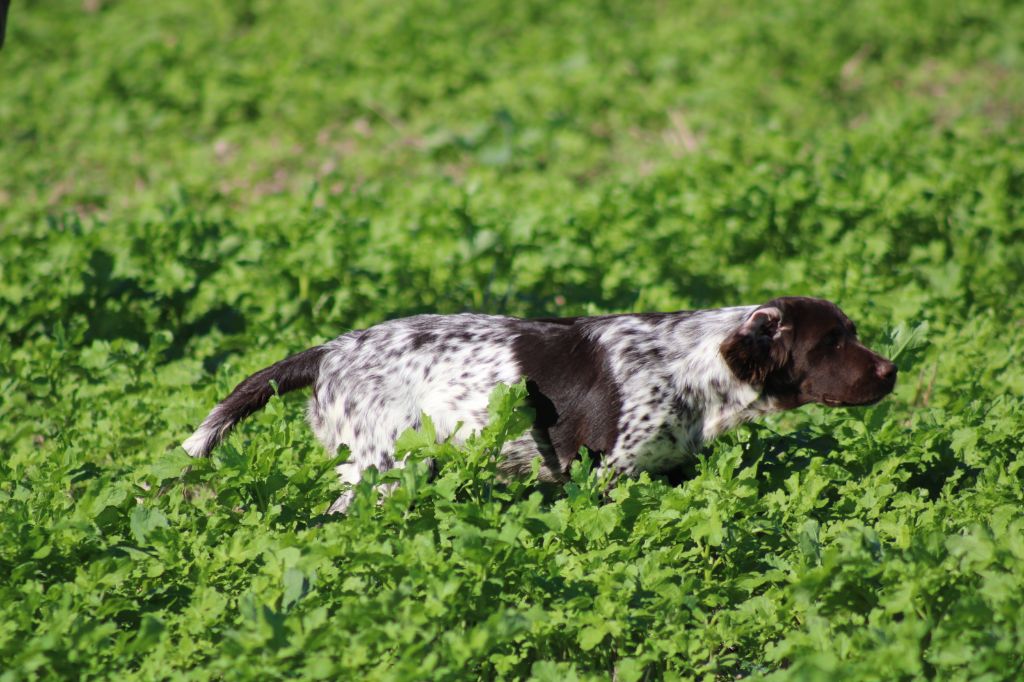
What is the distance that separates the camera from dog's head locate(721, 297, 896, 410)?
15.6 feet

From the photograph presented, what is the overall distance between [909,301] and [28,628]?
16.4ft

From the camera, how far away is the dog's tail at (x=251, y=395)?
501 centimetres

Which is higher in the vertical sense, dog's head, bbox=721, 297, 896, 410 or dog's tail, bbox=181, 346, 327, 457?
dog's tail, bbox=181, 346, 327, 457

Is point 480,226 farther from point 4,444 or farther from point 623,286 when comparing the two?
point 4,444

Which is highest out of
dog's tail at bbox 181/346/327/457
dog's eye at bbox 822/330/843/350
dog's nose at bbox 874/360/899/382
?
dog's tail at bbox 181/346/327/457

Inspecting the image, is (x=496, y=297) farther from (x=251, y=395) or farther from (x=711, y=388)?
(x=711, y=388)

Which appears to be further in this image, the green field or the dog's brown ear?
the dog's brown ear

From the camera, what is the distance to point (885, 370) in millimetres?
4754

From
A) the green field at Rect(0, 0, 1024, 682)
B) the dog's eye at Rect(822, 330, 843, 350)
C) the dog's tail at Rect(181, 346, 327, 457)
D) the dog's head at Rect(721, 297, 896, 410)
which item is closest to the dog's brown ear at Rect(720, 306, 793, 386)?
the dog's head at Rect(721, 297, 896, 410)

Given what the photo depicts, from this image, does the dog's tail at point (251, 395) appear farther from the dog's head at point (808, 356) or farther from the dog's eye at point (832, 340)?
the dog's eye at point (832, 340)

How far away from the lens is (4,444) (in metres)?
5.82

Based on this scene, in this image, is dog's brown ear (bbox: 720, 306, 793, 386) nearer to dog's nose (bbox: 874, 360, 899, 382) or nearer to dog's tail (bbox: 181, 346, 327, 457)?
dog's nose (bbox: 874, 360, 899, 382)

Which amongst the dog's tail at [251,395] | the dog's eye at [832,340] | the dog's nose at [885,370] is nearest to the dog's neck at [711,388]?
the dog's eye at [832,340]

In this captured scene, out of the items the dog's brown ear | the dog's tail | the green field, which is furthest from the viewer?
the dog's tail
